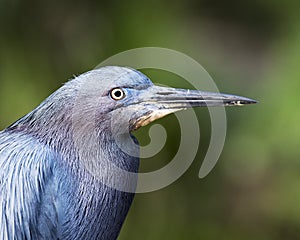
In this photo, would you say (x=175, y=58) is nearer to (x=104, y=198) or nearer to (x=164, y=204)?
(x=164, y=204)

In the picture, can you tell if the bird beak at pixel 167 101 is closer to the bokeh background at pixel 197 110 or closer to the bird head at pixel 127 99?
the bird head at pixel 127 99

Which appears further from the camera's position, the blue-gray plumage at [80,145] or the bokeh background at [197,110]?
the bokeh background at [197,110]

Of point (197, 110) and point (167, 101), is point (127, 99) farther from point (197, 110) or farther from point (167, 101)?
point (197, 110)

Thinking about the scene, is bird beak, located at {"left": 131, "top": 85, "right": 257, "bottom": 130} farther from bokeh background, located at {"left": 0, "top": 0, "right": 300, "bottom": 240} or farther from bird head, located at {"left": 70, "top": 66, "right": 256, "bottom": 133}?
bokeh background, located at {"left": 0, "top": 0, "right": 300, "bottom": 240}

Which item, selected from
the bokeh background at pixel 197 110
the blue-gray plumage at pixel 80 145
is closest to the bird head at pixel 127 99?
the blue-gray plumage at pixel 80 145

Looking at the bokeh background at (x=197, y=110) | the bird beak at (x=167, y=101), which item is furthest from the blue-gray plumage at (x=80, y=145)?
the bokeh background at (x=197, y=110)

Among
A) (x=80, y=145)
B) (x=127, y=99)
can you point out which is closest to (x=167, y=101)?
(x=127, y=99)
